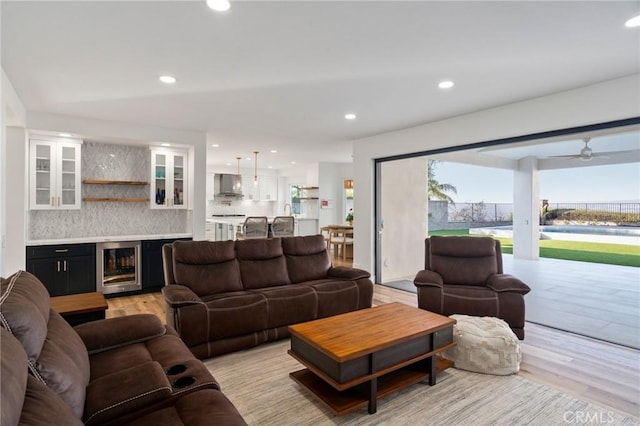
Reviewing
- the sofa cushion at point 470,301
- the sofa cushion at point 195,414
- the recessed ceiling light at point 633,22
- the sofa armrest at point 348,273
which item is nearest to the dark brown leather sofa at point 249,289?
the sofa armrest at point 348,273

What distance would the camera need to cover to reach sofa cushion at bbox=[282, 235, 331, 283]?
400 cm

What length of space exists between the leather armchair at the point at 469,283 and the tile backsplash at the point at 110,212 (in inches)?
165

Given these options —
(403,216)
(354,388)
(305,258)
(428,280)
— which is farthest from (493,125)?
(354,388)

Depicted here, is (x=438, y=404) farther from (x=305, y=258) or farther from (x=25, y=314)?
(x=25, y=314)

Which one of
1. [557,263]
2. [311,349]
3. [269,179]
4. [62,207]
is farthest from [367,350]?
[269,179]

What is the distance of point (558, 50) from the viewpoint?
103 inches

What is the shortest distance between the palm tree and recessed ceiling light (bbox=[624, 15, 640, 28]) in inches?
185

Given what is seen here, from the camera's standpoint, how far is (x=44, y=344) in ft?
4.69

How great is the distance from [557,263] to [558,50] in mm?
6741

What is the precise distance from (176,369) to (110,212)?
4.68 metres

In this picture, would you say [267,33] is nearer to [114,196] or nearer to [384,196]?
[384,196]

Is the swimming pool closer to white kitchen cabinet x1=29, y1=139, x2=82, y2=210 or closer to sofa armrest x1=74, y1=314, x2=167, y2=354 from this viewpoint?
sofa armrest x1=74, y1=314, x2=167, y2=354

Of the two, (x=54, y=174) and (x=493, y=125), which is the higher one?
(x=493, y=125)

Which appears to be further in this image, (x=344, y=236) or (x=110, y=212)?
(x=344, y=236)
